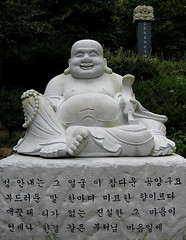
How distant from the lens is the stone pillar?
12656 mm

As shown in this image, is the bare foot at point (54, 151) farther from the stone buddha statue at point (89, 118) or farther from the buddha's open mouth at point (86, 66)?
the buddha's open mouth at point (86, 66)

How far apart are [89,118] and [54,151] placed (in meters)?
0.60

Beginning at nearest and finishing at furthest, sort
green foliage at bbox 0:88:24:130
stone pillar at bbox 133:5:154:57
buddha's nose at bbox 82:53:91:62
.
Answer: buddha's nose at bbox 82:53:91:62 → green foliage at bbox 0:88:24:130 → stone pillar at bbox 133:5:154:57

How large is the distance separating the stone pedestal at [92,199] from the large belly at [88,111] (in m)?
0.57

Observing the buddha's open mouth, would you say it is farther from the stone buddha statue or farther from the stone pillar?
the stone pillar

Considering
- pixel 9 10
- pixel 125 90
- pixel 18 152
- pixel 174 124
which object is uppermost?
pixel 9 10

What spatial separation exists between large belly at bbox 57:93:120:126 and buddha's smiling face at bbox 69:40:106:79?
35cm

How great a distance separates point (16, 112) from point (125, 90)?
13.3 feet

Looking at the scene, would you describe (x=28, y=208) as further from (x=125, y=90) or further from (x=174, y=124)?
(x=174, y=124)

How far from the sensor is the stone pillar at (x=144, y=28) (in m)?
12.7

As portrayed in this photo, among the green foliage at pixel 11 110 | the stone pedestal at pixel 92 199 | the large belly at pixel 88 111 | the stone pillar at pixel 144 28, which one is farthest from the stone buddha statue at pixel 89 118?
the stone pillar at pixel 144 28

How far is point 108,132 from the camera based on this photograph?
10.3ft

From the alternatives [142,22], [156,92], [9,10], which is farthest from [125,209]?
[142,22]

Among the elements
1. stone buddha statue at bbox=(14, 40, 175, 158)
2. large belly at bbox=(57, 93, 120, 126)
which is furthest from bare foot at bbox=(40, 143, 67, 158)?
large belly at bbox=(57, 93, 120, 126)
